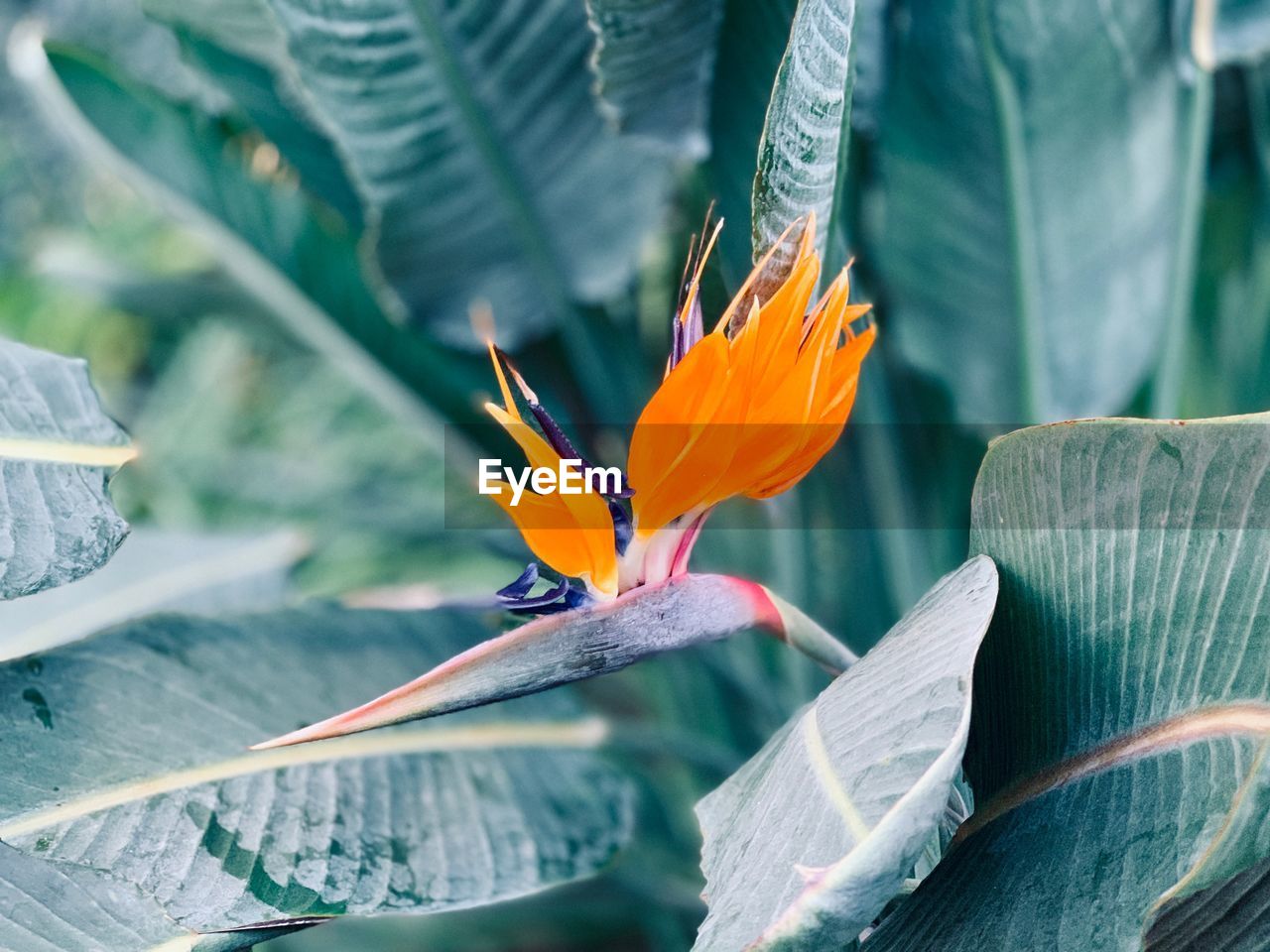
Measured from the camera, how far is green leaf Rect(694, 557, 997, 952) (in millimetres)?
310

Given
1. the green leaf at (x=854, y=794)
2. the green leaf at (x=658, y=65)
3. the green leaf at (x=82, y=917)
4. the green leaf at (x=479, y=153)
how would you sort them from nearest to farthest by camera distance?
1. the green leaf at (x=854, y=794)
2. the green leaf at (x=82, y=917)
3. the green leaf at (x=658, y=65)
4. the green leaf at (x=479, y=153)

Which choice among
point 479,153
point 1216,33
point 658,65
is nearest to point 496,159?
point 479,153

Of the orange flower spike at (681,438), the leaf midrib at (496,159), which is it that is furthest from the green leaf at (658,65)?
the orange flower spike at (681,438)

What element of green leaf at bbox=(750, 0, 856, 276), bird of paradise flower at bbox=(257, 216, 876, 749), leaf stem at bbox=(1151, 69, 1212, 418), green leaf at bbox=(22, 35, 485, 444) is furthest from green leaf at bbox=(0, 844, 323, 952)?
leaf stem at bbox=(1151, 69, 1212, 418)

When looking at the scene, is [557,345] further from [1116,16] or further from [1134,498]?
[1134,498]

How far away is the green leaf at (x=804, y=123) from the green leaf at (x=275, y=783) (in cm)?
33

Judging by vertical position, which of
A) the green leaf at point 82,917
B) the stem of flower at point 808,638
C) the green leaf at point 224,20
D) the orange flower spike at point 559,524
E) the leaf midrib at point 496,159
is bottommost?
the green leaf at point 82,917

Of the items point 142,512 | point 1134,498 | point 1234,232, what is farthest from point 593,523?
point 142,512

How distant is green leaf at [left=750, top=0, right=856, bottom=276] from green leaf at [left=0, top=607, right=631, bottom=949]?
1.08 ft

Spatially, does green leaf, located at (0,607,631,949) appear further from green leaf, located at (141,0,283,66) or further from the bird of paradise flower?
green leaf, located at (141,0,283,66)

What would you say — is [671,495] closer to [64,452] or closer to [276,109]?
[64,452]

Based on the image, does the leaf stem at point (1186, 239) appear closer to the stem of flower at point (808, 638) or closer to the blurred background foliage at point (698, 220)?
the blurred background foliage at point (698, 220)

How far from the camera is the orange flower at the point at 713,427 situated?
0.37 m

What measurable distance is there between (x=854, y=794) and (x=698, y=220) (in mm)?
613
